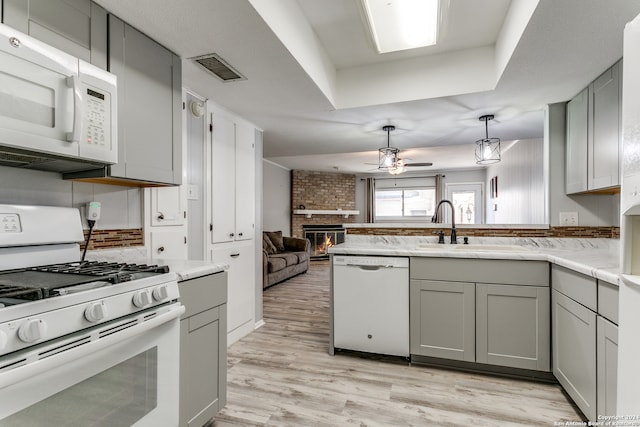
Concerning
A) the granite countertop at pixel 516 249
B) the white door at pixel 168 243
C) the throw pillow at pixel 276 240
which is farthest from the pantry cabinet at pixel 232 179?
the throw pillow at pixel 276 240

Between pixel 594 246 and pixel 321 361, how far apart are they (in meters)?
2.39

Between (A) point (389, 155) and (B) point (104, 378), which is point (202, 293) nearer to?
(B) point (104, 378)

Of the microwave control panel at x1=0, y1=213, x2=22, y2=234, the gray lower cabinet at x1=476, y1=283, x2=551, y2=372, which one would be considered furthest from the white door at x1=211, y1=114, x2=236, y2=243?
the gray lower cabinet at x1=476, y1=283, x2=551, y2=372

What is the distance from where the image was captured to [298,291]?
4.98 m

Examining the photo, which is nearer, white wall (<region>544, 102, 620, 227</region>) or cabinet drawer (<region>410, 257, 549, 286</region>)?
cabinet drawer (<region>410, 257, 549, 286</region>)

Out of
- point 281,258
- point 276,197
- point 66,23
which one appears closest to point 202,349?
point 66,23

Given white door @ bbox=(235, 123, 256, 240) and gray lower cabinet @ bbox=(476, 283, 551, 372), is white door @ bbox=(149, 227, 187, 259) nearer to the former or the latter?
white door @ bbox=(235, 123, 256, 240)

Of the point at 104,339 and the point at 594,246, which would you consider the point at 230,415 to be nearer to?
the point at 104,339

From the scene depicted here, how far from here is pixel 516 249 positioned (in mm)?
2609

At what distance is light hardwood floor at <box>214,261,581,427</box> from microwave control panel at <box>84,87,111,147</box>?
1.56 m

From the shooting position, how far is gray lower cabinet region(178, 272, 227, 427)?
4.92ft

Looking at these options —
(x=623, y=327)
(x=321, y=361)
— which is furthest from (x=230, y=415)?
(x=623, y=327)

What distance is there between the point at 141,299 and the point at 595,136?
2.96m

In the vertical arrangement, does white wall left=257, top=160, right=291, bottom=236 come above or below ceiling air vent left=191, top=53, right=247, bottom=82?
below
